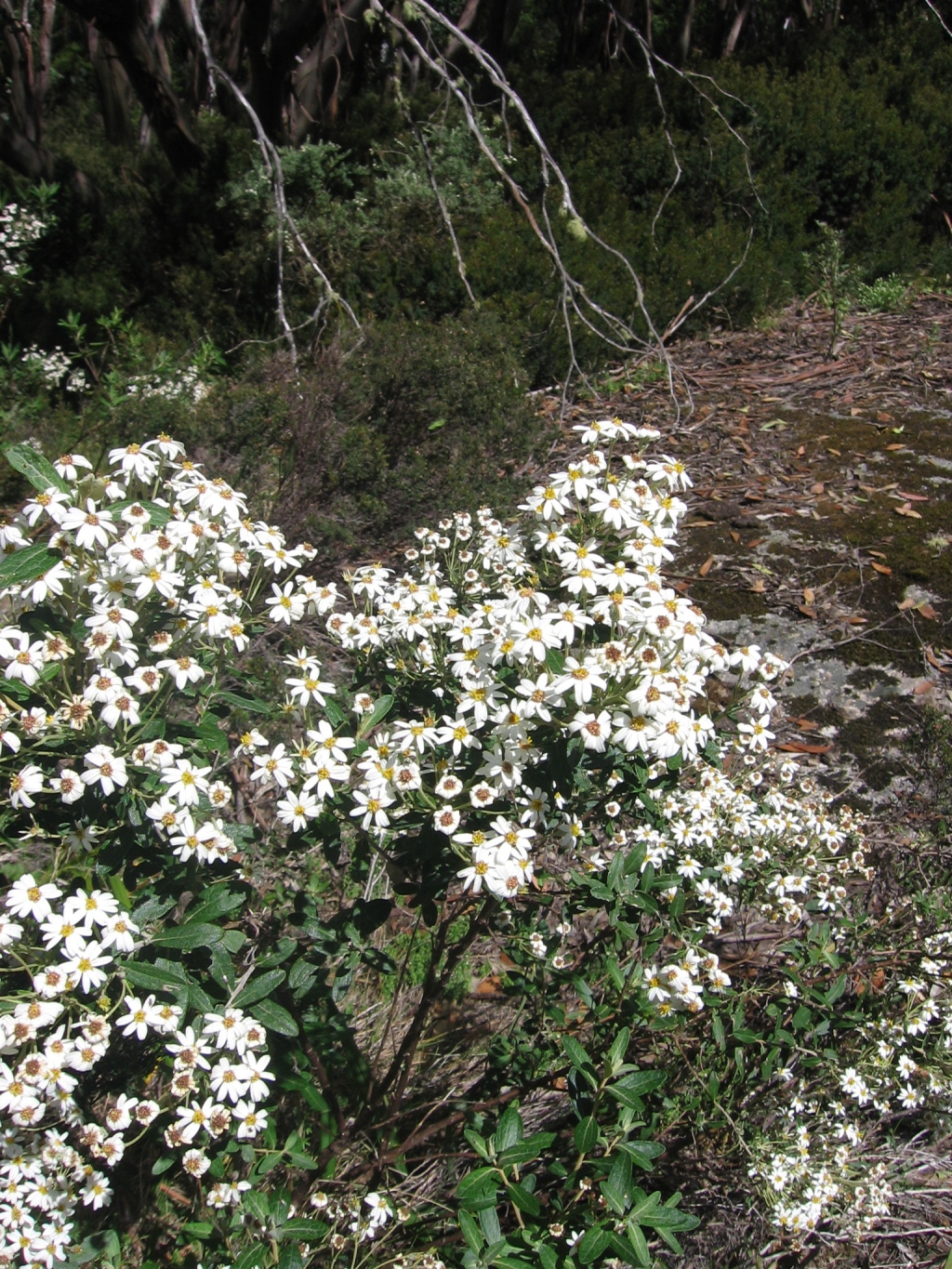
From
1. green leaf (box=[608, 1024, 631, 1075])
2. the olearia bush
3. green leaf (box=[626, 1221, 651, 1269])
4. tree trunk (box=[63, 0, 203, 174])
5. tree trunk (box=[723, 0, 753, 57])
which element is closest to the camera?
green leaf (box=[626, 1221, 651, 1269])

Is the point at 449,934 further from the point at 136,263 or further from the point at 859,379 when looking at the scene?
the point at 136,263

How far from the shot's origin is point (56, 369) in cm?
577

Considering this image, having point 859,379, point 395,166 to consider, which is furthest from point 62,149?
point 859,379

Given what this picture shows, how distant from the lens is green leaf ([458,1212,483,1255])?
148 centimetres

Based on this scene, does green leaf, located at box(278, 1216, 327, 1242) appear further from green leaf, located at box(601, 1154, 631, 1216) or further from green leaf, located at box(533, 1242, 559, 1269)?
green leaf, located at box(601, 1154, 631, 1216)

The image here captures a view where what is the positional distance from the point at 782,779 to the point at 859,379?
181 inches

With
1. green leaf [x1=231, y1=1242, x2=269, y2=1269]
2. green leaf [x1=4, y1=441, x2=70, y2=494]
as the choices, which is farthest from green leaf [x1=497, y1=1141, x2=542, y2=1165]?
green leaf [x1=4, y1=441, x2=70, y2=494]

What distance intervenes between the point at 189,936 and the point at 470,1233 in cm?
64

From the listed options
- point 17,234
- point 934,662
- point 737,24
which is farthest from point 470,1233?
point 737,24

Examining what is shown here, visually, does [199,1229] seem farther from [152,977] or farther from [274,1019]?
[152,977]

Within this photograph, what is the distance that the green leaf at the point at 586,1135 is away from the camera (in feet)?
5.17

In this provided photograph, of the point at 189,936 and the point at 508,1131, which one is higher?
the point at 189,936

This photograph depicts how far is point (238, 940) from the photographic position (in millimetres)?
1652

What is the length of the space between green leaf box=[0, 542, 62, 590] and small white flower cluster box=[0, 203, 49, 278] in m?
5.48
